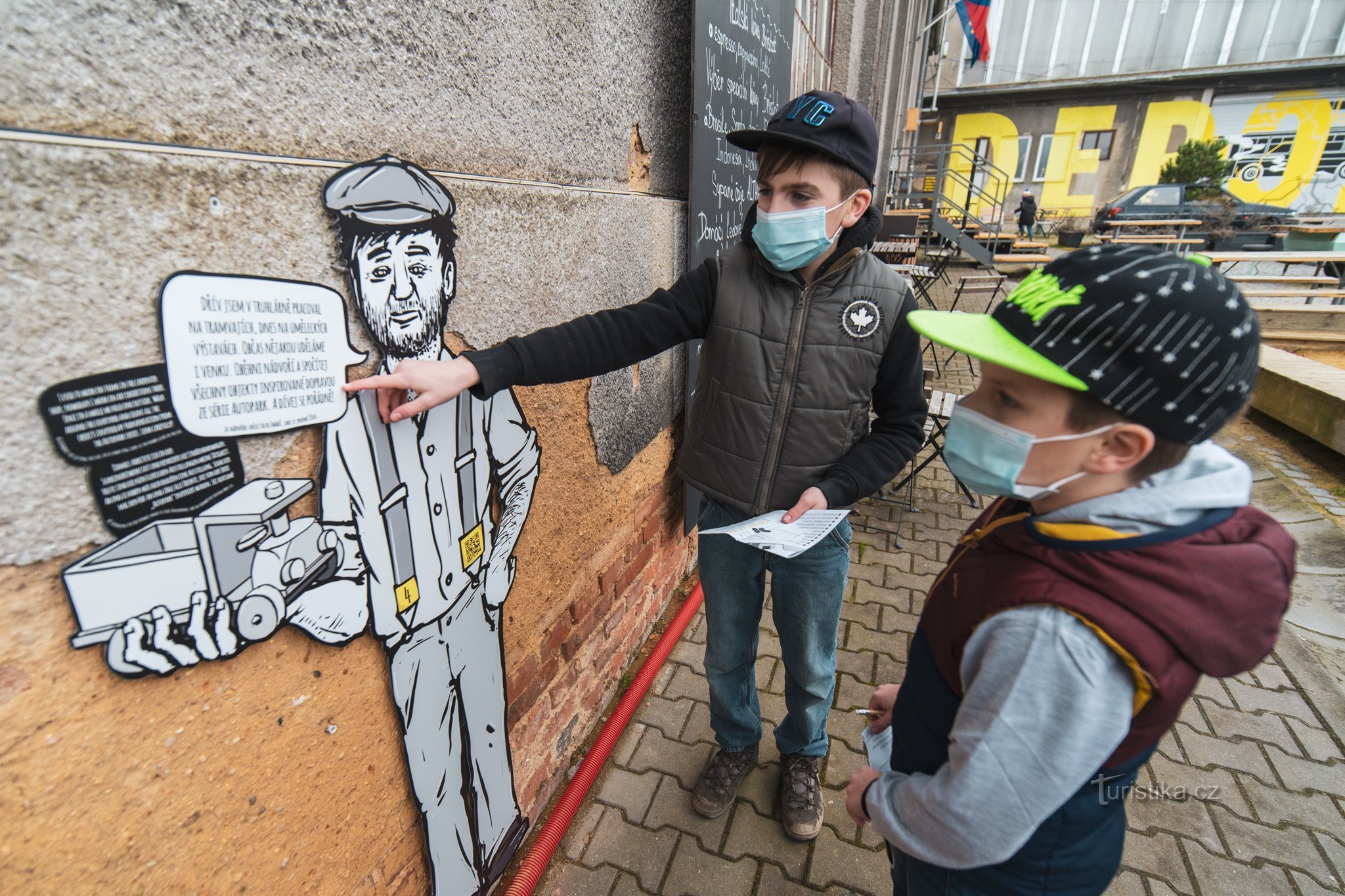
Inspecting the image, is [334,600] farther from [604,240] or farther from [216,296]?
[604,240]

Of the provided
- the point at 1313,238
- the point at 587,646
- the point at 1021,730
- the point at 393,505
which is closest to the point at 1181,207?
the point at 1313,238

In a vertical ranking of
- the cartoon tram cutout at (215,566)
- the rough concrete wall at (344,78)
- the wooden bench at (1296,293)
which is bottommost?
the wooden bench at (1296,293)

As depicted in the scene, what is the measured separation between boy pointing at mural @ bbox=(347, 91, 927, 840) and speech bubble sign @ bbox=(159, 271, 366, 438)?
0.41 m

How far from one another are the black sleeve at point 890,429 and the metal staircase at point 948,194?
10.4m

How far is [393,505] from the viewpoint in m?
1.29

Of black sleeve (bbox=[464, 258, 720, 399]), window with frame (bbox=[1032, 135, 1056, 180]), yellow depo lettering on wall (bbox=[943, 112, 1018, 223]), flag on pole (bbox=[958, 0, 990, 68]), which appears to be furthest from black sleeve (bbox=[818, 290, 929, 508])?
window with frame (bbox=[1032, 135, 1056, 180])

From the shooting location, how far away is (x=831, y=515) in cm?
166

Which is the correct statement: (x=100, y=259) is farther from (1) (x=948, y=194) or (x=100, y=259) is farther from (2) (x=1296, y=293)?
(1) (x=948, y=194)

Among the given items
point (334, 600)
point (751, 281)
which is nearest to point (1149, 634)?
point (751, 281)

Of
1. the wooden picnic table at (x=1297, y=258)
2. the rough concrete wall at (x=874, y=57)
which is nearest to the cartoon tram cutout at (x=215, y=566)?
the rough concrete wall at (x=874, y=57)

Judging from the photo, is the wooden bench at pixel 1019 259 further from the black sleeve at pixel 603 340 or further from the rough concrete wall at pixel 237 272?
the rough concrete wall at pixel 237 272

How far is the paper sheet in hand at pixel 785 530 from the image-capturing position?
1.56 meters

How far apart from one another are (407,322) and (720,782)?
188 centimetres

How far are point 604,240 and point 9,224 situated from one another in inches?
57.7
